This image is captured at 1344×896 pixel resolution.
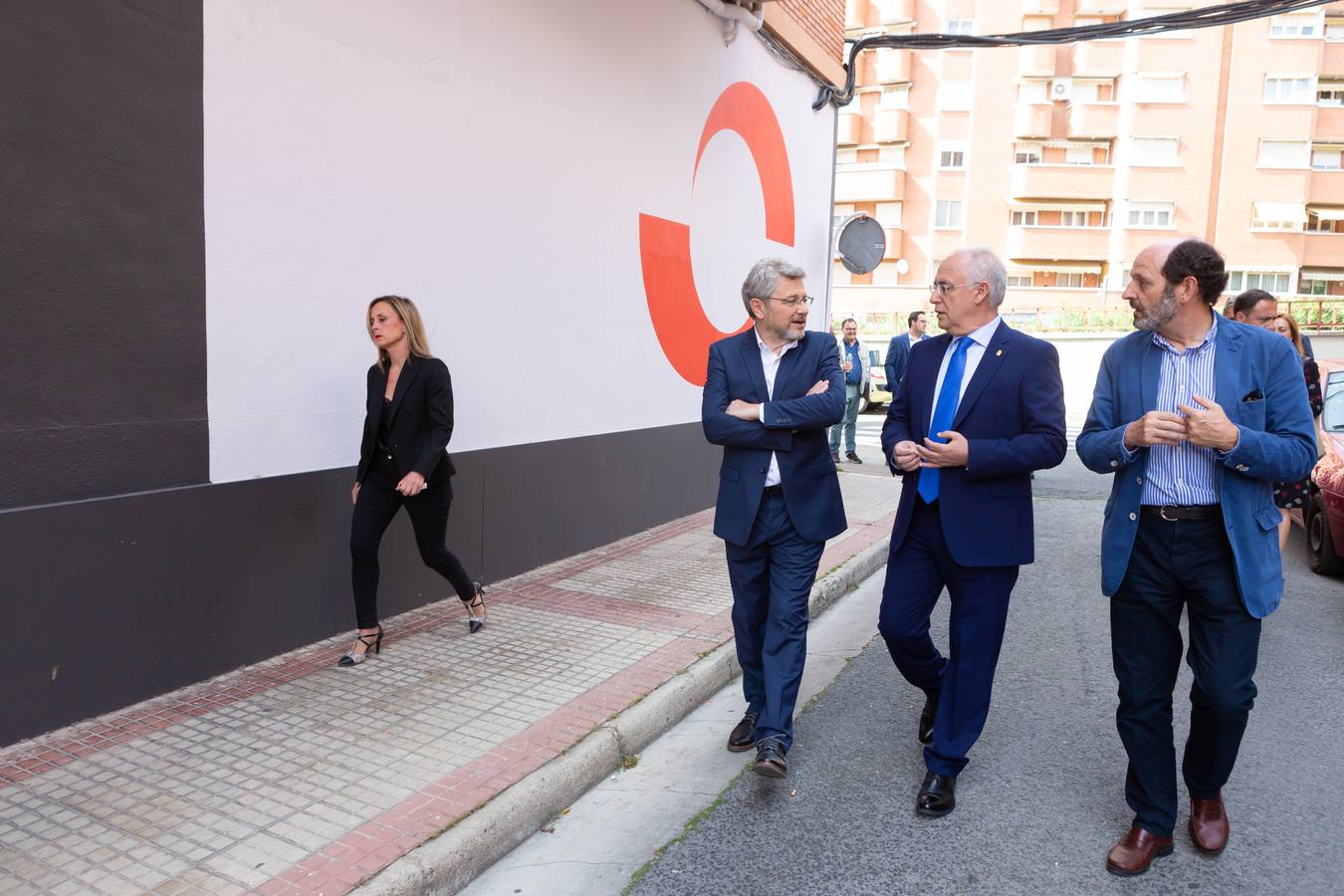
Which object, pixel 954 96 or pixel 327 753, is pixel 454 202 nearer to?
pixel 327 753

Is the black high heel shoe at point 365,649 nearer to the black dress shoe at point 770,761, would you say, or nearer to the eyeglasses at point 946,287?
the black dress shoe at point 770,761

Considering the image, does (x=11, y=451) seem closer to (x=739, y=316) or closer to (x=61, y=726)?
(x=61, y=726)

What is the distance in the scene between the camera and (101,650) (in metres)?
3.81

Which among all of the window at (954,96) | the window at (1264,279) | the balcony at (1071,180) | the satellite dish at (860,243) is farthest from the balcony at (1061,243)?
the satellite dish at (860,243)

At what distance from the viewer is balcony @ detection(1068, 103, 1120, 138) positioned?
130 feet

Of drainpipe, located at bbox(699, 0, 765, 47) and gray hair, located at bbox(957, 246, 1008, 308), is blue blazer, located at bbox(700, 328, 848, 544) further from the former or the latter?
drainpipe, located at bbox(699, 0, 765, 47)

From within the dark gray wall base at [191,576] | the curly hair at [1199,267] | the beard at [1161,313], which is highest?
the curly hair at [1199,267]

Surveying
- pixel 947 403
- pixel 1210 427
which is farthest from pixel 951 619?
pixel 1210 427

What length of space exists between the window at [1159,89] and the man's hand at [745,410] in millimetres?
42865

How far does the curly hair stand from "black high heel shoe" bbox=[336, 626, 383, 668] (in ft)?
12.7

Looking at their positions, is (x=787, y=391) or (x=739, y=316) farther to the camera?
(x=739, y=316)

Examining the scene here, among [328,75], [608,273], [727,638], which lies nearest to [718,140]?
[608,273]

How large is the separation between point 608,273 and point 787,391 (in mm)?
3824

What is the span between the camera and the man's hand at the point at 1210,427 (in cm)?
273
